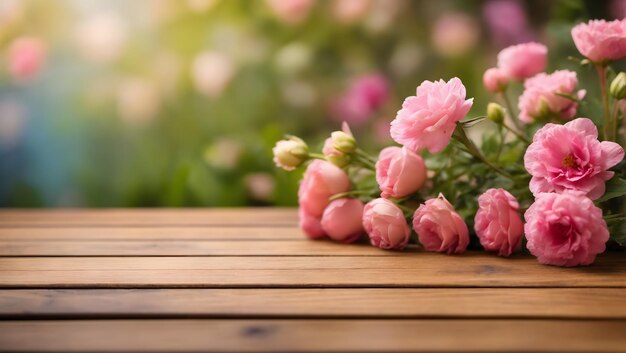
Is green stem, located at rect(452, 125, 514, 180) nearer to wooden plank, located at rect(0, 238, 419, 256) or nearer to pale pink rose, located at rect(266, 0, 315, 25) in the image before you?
wooden plank, located at rect(0, 238, 419, 256)

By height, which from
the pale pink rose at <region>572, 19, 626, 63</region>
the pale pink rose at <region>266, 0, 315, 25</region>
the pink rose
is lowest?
the pink rose

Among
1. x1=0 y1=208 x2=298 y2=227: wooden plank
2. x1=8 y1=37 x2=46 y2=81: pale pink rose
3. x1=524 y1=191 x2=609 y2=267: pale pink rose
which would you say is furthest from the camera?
x1=8 y1=37 x2=46 y2=81: pale pink rose

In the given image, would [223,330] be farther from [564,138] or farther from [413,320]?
[564,138]

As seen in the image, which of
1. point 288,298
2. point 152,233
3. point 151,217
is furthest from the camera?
point 151,217

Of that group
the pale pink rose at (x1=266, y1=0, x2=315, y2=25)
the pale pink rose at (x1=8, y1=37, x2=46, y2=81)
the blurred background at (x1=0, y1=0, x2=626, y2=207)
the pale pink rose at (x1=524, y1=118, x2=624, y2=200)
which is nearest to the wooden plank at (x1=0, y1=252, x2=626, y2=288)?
the pale pink rose at (x1=524, y1=118, x2=624, y2=200)

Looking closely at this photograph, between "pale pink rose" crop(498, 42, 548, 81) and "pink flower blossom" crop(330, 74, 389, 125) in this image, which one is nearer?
"pale pink rose" crop(498, 42, 548, 81)

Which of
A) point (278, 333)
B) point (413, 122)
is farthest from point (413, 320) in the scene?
point (413, 122)

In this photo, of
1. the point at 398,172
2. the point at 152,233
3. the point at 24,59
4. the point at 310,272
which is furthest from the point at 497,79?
the point at 24,59

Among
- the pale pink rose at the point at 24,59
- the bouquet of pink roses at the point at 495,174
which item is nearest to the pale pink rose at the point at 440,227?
the bouquet of pink roses at the point at 495,174

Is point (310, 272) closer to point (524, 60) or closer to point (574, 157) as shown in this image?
point (574, 157)
